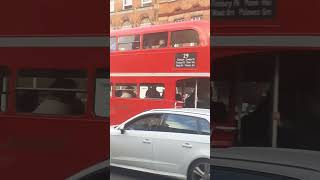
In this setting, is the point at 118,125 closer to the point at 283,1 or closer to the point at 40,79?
the point at 40,79

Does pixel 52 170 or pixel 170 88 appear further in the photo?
pixel 52 170

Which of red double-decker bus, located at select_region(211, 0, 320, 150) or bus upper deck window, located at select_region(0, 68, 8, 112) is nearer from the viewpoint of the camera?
red double-decker bus, located at select_region(211, 0, 320, 150)

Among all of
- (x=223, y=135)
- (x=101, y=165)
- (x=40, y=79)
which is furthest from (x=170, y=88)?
(x=40, y=79)

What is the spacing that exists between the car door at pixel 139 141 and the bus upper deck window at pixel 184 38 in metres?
0.26

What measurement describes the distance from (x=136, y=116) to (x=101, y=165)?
29cm

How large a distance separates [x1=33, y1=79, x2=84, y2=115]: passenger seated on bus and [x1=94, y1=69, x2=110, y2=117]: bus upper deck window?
0.24ft

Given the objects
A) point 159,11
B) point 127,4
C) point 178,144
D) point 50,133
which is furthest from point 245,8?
point 50,133

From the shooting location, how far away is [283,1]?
5.26ft

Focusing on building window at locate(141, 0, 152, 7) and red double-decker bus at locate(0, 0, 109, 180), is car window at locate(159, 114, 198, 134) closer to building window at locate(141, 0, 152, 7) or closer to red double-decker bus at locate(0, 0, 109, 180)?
red double-decker bus at locate(0, 0, 109, 180)

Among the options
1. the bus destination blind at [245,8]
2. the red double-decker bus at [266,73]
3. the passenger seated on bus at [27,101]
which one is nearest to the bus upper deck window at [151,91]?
the red double-decker bus at [266,73]

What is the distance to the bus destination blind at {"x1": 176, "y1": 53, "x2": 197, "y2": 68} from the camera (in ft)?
5.04

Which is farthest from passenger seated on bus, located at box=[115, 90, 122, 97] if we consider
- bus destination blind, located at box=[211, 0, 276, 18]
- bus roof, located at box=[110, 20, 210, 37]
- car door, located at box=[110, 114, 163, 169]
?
bus destination blind, located at box=[211, 0, 276, 18]

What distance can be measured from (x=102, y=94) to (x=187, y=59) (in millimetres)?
388

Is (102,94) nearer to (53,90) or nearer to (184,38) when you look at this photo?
(53,90)
